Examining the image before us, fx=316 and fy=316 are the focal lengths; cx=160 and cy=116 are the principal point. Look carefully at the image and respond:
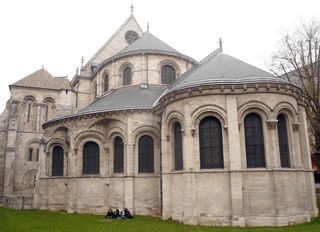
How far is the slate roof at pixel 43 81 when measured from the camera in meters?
34.9

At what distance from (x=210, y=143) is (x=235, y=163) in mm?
1557

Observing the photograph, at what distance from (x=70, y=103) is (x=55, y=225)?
17976mm

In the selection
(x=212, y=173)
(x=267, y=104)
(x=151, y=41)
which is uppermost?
(x=151, y=41)

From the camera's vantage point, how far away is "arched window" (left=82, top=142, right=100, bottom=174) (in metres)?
20.9

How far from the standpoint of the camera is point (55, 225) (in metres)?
14.8

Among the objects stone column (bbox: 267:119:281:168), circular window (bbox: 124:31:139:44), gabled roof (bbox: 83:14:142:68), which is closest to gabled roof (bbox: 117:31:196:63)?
circular window (bbox: 124:31:139:44)

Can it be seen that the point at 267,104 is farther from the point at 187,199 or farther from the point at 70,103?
the point at 70,103

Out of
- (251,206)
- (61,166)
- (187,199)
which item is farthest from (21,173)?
(251,206)

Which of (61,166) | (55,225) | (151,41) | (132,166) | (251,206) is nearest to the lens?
(251,206)

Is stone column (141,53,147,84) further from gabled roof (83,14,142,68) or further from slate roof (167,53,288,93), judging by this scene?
gabled roof (83,14,142,68)

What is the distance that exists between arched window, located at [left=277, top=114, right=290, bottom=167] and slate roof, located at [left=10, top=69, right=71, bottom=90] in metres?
25.8

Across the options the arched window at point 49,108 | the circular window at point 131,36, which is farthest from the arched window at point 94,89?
the arched window at point 49,108

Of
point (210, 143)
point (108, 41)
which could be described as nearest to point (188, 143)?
point (210, 143)

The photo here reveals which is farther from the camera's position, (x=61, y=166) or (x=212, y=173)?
(x=61, y=166)
